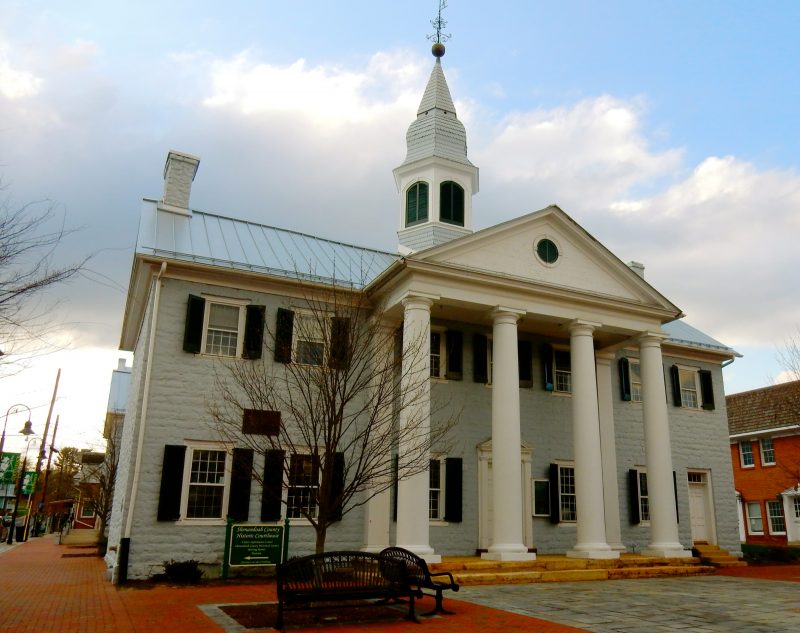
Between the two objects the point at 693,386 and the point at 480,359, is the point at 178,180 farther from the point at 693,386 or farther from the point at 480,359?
the point at 693,386

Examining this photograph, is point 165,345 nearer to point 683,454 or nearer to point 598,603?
point 598,603

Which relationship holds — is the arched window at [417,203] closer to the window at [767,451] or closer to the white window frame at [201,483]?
the white window frame at [201,483]

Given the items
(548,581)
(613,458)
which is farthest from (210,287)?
(613,458)

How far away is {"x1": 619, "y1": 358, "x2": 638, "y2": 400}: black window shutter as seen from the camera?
875 inches

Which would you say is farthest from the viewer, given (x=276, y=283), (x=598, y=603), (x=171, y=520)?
(x=276, y=283)

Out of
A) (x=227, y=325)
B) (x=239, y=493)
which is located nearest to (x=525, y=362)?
(x=227, y=325)

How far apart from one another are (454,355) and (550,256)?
4.03 metres

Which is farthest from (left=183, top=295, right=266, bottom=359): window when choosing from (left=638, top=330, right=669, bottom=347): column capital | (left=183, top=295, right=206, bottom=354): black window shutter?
(left=638, top=330, right=669, bottom=347): column capital

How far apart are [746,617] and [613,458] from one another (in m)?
10.5

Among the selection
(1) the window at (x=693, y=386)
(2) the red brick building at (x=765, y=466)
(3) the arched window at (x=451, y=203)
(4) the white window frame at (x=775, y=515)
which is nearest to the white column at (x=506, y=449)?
(3) the arched window at (x=451, y=203)

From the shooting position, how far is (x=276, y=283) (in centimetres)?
1781

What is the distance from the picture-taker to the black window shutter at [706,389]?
23900 mm

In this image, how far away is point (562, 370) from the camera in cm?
2138

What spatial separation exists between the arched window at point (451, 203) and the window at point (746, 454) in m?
21.2
